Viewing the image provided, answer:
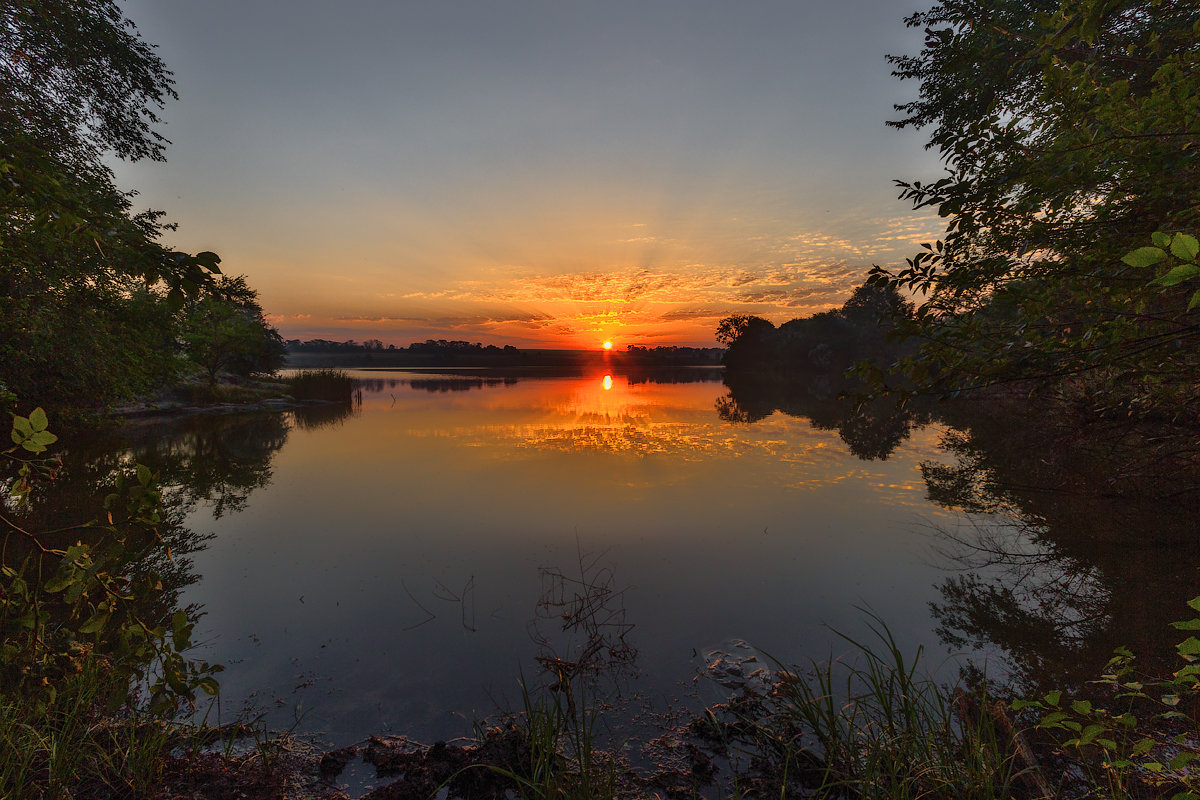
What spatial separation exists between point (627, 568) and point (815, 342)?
71467 mm

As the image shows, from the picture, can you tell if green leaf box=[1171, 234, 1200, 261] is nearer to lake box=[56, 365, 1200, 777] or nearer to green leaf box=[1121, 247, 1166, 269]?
green leaf box=[1121, 247, 1166, 269]

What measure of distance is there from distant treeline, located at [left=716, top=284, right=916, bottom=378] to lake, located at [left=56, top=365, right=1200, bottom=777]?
54.0 m

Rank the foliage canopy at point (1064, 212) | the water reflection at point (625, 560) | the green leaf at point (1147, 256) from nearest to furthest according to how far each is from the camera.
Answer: the green leaf at point (1147, 256)
the foliage canopy at point (1064, 212)
the water reflection at point (625, 560)

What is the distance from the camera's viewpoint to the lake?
4930 mm

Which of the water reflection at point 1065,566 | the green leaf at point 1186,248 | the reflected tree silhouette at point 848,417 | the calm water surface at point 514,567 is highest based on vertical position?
the green leaf at point 1186,248

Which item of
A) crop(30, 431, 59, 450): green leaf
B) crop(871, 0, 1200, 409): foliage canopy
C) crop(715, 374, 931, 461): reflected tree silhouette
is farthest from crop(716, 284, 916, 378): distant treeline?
crop(30, 431, 59, 450): green leaf

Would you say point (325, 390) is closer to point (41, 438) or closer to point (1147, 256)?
point (41, 438)

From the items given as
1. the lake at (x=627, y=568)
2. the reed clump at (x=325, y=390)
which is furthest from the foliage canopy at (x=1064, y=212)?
the reed clump at (x=325, y=390)

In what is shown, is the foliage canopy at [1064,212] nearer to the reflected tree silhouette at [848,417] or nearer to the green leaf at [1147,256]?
the green leaf at [1147,256]

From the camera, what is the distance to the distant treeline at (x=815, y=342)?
6596cm

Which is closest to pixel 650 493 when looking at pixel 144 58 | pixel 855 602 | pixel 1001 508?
pixel 855 602

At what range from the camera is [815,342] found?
70750mm

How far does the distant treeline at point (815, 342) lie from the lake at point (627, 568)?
5399cm

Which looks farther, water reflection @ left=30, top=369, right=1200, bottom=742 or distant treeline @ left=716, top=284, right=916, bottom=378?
distant treeline @ left=716, top=284, right=916, bottom=378
